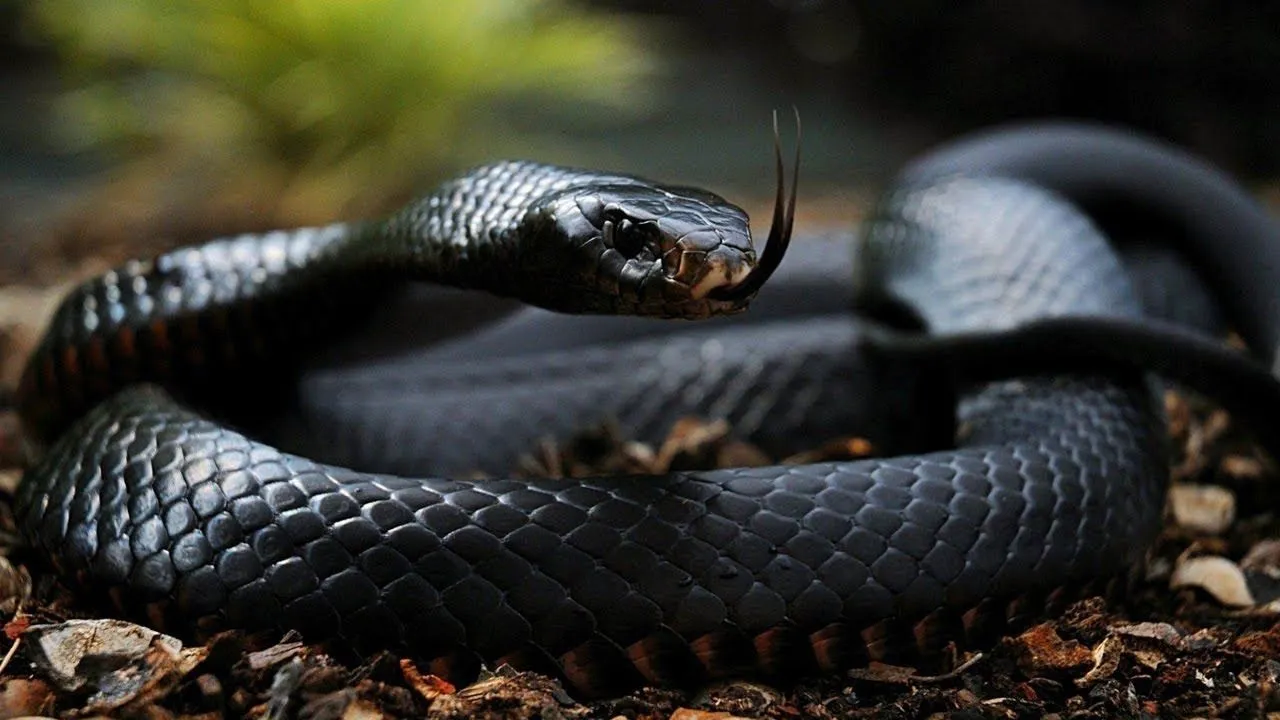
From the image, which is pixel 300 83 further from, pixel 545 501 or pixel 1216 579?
pixel 1216 579

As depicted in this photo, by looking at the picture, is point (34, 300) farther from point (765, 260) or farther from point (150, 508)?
point (765, 260)

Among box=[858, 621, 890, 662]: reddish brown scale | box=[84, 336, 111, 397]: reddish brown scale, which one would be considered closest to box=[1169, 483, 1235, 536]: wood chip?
box=[858, 621, 890, 662]: reddish brown scale

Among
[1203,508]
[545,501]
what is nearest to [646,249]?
[545,501]

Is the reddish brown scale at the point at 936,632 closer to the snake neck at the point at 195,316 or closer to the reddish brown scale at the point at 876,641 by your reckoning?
the reddish brown scale at the point at 876,641

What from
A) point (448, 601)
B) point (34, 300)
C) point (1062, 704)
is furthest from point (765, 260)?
point (34, 300)

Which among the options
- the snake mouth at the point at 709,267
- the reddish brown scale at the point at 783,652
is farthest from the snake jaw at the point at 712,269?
the reddish brown scale at the point at 783,652

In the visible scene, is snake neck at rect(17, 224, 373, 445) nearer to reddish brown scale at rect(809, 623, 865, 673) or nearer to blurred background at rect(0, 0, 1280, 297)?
reddish brown scale at rect(809, 623, 865, 673)
